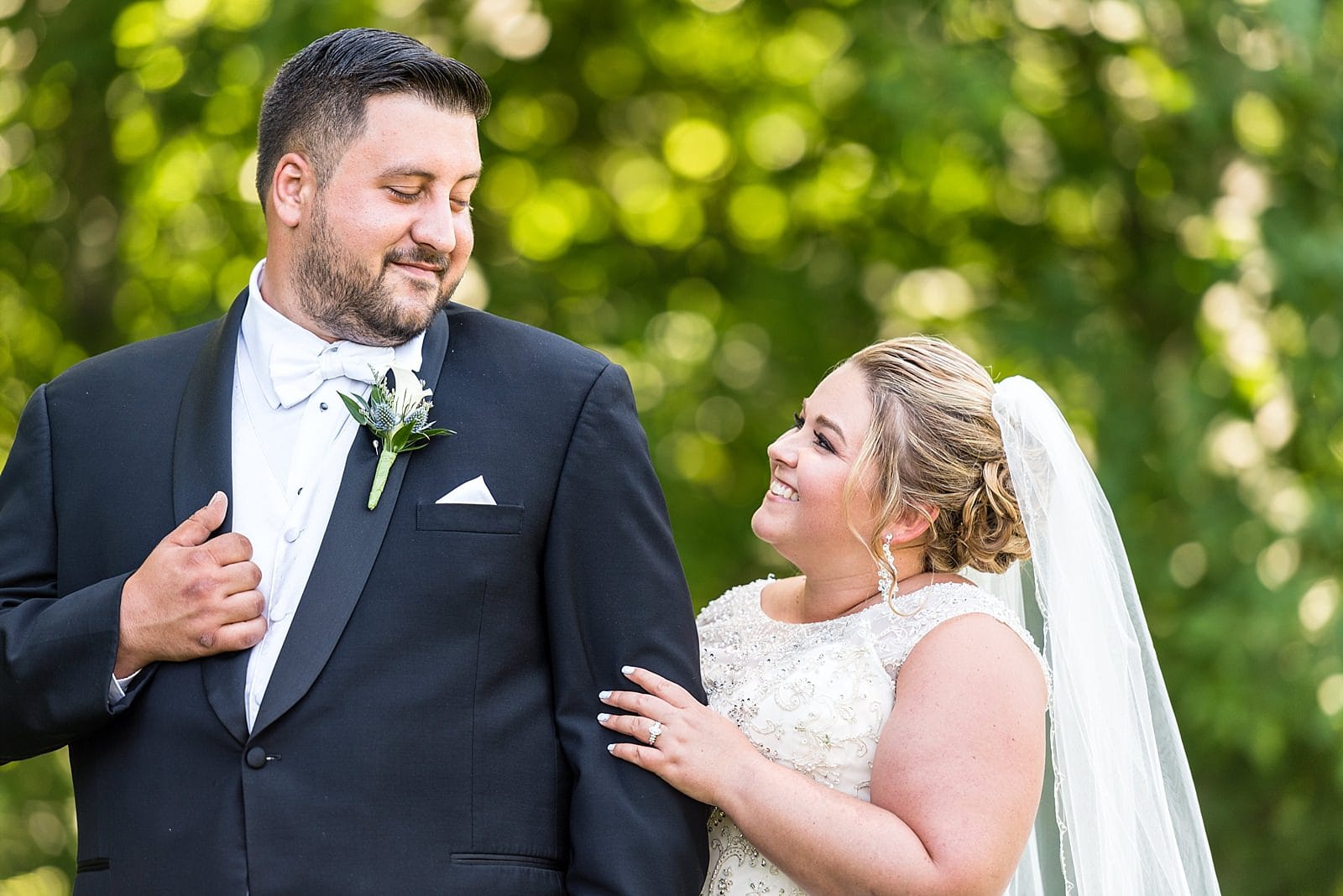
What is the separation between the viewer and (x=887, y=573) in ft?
10.6

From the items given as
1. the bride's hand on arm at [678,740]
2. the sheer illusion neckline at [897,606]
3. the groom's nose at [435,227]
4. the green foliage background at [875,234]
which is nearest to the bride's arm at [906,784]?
the bride's hand on arm at [678,740]

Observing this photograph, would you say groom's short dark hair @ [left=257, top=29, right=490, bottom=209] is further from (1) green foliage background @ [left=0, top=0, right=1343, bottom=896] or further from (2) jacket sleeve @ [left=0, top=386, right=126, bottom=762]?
(1) green foliage background @ [left=0, top=0, right=1343, bottom=896]

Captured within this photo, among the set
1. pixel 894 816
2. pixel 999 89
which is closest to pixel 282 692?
pixel 894 816

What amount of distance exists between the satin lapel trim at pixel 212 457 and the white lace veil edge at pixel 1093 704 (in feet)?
5.27

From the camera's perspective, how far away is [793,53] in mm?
6660

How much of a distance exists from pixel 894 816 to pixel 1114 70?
13.4 feet

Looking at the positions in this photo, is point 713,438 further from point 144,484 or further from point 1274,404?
point 144,484

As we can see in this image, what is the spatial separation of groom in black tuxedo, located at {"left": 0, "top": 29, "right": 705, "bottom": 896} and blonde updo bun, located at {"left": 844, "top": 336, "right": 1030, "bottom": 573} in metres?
0.62

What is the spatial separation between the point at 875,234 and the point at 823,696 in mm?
3958

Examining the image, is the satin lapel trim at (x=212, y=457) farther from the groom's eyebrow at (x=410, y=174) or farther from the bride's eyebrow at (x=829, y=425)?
the bride's eyebrow at (x=829, y=425)

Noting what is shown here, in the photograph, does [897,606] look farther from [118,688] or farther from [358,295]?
[118,688]

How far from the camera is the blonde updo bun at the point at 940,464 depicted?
3.19 metres

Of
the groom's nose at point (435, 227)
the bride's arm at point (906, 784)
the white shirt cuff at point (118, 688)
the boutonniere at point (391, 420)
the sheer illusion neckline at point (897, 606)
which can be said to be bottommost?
the bride's arm at point (906, 784)

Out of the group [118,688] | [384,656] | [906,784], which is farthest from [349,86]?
[906,784]
